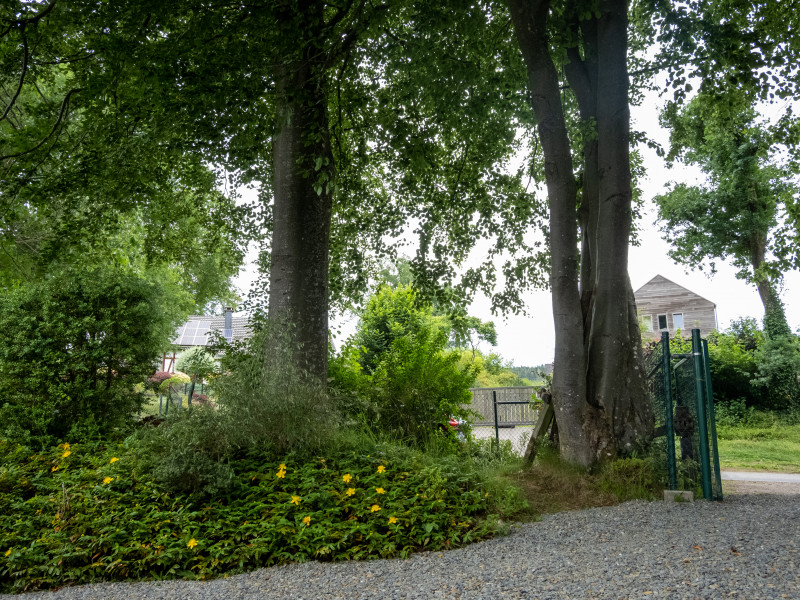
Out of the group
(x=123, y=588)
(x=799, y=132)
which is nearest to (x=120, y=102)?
(x=123, y=588)

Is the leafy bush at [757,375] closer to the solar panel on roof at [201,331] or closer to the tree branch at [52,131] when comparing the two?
the tree branch at [52,131]

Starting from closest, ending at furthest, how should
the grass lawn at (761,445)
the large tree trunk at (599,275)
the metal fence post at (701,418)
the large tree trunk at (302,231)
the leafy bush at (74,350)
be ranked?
1. the metal fence post at (701,418)
2. the large tree trunk at (599,275)
3. the large tree trunk at (302,231)
4. the leafy bush at (74,350)
5. the grass lawn at (761,445)

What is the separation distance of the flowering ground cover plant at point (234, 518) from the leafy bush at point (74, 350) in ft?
5.41

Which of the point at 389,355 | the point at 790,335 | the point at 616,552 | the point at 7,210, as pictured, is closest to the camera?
the point at 616,552

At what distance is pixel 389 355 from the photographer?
32.2 ft

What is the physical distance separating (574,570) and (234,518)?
114 inches

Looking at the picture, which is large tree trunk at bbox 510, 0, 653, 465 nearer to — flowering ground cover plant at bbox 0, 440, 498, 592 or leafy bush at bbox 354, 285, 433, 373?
flowering ground cover plant at bbox 0, 440, 498, 592

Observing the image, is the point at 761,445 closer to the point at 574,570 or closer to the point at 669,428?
the point at 669,428

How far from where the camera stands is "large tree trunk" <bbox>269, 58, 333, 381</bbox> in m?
7.72

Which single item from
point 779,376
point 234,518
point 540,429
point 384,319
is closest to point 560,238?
point 540,429

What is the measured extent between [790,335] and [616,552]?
695 inches

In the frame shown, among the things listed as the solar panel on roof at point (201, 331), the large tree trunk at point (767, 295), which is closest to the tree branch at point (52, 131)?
the large tree trunk at point (767, 295)

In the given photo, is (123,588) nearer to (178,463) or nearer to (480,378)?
(178,463)

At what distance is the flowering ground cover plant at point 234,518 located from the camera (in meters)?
4.66
